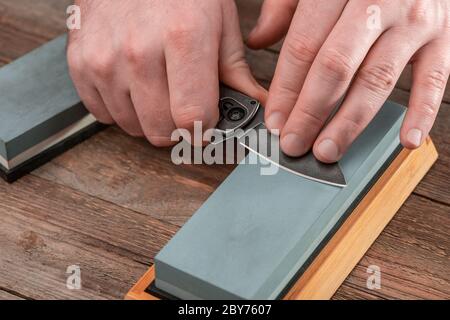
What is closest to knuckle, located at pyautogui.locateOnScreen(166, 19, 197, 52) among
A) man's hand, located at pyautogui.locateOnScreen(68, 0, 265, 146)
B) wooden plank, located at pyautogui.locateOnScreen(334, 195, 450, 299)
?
man's hand, located at pyautogui.locateOnScreen(68, 0, 265, 146)

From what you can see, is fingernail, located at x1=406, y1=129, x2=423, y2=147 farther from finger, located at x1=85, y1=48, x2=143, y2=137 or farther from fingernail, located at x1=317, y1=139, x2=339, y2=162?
finger, located at x1=85, y1=48, x2=143, y2=137

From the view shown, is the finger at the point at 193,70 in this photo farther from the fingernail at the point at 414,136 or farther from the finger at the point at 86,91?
the fingernail at the point at 414,136

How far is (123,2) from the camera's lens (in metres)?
1.01

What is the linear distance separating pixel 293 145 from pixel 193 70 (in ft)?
0.49

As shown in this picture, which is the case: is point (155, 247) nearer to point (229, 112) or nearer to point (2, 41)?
point (229, 112)

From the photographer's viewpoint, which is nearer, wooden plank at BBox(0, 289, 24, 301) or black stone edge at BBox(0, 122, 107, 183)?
wooden plank at BBox(0, 289, 24, 301)

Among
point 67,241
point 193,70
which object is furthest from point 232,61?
point 67,241

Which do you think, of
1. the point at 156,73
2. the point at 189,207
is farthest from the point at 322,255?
the point at 156,73

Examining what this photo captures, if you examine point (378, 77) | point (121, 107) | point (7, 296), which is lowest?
point (7, 296)

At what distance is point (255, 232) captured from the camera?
84cm

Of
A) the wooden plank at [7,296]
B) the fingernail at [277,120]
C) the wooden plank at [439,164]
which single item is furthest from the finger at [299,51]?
the wooden plank at [7,296]

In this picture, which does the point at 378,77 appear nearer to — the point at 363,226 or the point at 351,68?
the point at 351,68

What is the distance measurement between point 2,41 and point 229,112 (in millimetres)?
482

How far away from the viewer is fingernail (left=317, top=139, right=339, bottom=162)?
0.90m
